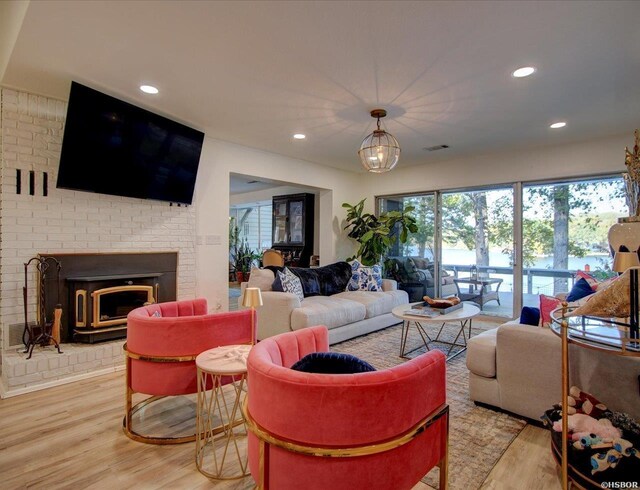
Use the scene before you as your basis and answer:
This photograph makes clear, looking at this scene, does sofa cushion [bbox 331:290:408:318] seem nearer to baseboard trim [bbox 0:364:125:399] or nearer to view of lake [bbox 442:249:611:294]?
view of lake [bbox 442:249:611:294]

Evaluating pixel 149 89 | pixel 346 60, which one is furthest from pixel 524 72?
pixel 149 89

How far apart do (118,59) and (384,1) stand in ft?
6.68

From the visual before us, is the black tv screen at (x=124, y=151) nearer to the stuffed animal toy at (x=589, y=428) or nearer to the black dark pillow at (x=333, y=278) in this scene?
the black dark pillow at (x=333, y=278)

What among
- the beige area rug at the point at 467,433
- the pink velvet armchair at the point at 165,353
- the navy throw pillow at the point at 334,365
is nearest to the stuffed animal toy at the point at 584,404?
the beige area rug at the point at 467,433

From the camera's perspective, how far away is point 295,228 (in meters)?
7.96

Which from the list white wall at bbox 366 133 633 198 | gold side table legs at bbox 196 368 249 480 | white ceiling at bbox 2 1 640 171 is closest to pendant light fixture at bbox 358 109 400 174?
white ceiling at bbox 2 1 640 171

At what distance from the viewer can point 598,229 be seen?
186 inches

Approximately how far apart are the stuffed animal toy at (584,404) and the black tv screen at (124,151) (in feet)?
13.3

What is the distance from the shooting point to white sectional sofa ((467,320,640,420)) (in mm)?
1979

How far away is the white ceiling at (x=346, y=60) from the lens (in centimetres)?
208

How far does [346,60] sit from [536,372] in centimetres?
262

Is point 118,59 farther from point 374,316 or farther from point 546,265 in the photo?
point 546,265

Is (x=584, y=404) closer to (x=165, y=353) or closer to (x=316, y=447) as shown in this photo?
(x=316, y=447)

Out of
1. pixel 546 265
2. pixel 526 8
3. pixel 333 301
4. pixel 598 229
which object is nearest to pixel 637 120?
pixel 598 229
